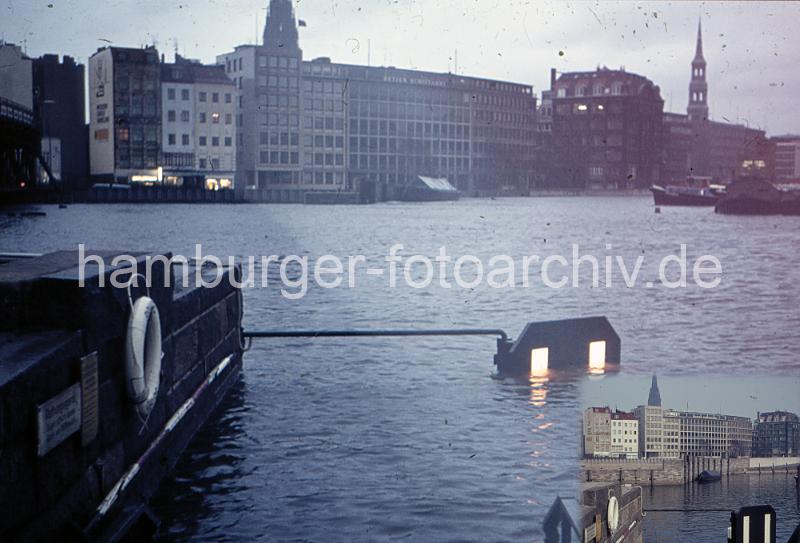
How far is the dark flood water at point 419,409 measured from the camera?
6.98m

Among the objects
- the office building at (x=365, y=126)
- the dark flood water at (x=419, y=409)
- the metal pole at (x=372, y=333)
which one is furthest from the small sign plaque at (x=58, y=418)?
the office building at (x=365, y=126)

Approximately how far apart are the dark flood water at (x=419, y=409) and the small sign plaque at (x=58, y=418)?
1.58 m

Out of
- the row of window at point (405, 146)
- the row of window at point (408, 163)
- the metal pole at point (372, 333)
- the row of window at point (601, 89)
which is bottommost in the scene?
the metal pole at point (372, 333)

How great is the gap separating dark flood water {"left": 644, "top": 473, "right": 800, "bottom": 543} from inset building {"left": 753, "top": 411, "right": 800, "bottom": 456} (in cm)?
13

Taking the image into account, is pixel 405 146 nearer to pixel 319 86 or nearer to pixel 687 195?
pixel 319 86

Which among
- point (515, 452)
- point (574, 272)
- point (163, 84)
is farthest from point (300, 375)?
point (163, 84)

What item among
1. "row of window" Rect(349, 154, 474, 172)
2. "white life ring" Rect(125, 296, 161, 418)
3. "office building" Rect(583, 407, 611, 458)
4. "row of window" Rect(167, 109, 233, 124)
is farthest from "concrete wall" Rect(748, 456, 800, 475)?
"row of window" Rect(349, 154, 474, 172)

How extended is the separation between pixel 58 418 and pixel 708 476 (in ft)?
10.4

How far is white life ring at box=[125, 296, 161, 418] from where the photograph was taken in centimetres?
626

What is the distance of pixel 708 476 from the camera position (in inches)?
182

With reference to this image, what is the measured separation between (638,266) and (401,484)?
34.4 m

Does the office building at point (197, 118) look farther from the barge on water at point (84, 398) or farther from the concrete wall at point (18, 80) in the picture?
the barge on water at point (84, 398)

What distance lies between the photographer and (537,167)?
100750 millimetres

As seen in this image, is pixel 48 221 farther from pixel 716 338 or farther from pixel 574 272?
pixel 716 338
